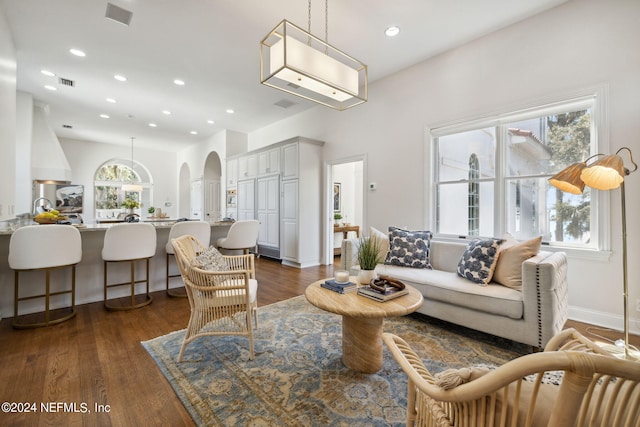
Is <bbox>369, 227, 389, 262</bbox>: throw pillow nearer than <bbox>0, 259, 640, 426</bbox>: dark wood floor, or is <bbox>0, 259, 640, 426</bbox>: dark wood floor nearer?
<bbox>0, 259, 640, 426</bbox>: dark wood floor

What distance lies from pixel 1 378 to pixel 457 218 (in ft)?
15.4

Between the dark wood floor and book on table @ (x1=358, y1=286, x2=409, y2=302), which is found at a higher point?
book on table @ (x1=358, y1=286, x2=409, y2=302)

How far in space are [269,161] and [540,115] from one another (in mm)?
4750

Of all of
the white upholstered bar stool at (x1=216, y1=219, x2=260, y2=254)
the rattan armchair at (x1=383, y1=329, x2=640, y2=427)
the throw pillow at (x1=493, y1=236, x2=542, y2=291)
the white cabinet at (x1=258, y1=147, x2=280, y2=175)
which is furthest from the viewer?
the white cabinet at (x1=258, y1=147, x2=280, y2=175)

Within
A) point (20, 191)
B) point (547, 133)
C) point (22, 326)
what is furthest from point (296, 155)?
point (20, 191)

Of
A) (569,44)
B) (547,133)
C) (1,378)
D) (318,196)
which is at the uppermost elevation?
(569,44)

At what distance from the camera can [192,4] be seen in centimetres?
294

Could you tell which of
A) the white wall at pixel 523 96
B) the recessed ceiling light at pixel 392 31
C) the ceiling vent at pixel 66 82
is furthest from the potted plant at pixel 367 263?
the ceiling vent at pixel 66 82

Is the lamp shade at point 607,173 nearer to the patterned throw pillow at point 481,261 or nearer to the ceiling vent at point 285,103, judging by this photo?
the patterned throw pillow at point 481,261

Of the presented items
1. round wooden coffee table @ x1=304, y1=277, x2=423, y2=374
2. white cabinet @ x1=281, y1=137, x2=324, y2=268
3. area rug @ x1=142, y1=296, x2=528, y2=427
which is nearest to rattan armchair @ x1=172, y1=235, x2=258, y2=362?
area rug @ x1=142, y1=296, x2=528, y2=427

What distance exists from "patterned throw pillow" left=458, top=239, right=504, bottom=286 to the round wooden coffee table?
94 cm

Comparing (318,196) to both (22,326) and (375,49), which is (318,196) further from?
(22,326)

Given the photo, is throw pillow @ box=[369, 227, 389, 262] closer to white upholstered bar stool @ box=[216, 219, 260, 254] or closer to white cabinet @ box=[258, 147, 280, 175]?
white upholstered bar stool @ box=[216, 219, 260, 254]

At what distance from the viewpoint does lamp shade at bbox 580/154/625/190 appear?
190 cm
